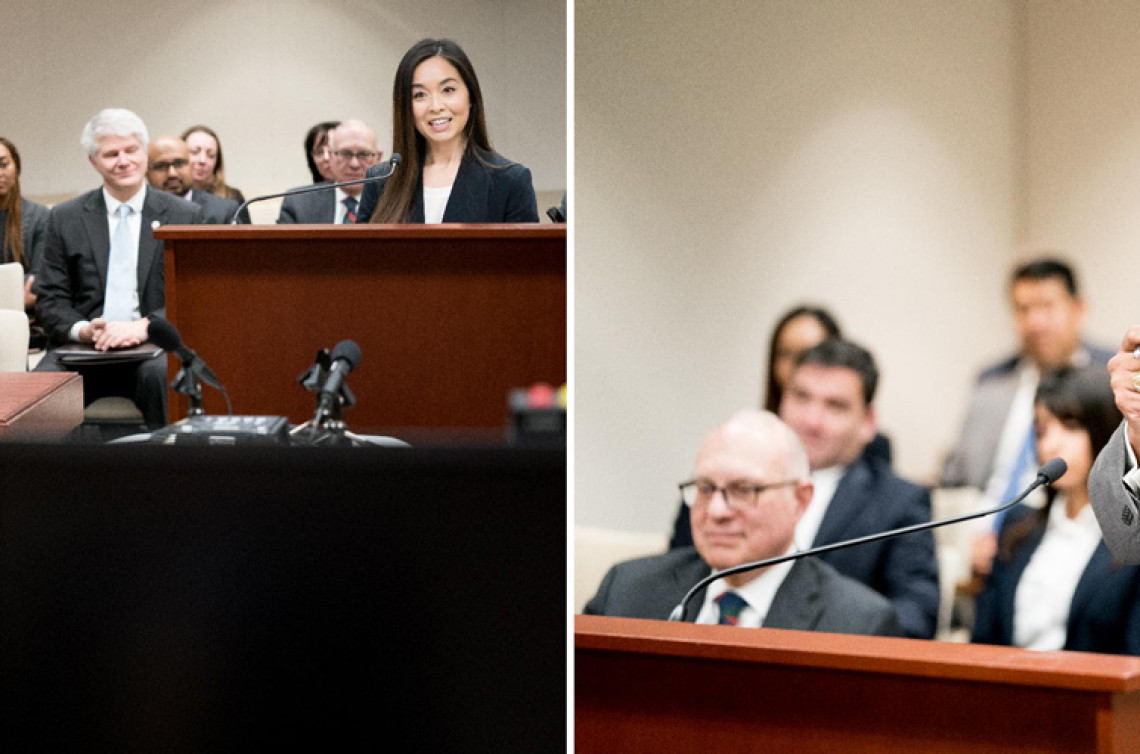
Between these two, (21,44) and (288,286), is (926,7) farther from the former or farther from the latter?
(21,44)

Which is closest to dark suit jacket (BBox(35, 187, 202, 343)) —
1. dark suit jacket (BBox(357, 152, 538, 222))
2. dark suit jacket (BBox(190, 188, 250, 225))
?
dark suit jacket (BBox(190, 188, 250, 225))

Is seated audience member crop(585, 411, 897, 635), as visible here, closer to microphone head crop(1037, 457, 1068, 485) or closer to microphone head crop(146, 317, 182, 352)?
microphone head crop(1037, 457, 1068, 485)

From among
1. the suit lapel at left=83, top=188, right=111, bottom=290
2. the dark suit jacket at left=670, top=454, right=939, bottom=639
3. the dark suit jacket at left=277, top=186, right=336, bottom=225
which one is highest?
the dark suit jacket at left=277, top=186, right=336, bottom=225

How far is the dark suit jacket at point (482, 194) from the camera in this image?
9.53ft

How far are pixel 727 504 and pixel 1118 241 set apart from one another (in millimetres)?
2845

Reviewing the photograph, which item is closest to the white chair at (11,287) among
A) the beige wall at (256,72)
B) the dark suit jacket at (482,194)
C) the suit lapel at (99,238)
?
the suit lapel at (99,238)

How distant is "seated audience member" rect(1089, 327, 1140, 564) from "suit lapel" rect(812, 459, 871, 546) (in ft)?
3.89

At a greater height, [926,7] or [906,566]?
[926,7]

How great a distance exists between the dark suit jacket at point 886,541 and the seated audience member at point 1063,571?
0.17 m

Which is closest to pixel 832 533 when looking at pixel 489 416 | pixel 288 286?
pixel 489 416

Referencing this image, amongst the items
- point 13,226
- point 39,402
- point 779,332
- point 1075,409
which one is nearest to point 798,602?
point 39,402

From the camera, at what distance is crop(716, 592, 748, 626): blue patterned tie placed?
1953 millimetres

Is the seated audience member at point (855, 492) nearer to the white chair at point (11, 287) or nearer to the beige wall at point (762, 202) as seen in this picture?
the beige wall at point (762, 202)

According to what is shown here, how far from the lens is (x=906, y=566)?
2.61m
